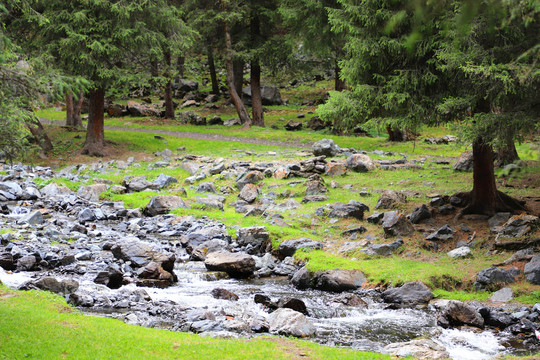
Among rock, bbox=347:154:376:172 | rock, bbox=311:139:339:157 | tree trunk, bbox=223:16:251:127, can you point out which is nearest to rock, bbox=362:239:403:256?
rock, bbox=347:154:376:172

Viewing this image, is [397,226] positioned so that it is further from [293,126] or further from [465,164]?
[293,126]

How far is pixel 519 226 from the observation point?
1412 centimetres

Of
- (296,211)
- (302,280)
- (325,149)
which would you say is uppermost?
(325,149)

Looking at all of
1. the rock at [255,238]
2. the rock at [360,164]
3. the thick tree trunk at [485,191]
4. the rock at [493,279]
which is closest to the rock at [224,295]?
the rock at [255,238]

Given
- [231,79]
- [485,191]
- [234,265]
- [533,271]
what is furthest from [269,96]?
[533,271]

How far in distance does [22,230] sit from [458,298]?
43.3ft

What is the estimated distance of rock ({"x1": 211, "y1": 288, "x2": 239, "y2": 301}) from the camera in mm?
12047

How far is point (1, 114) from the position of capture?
8359mm

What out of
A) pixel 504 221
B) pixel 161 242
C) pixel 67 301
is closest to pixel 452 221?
pixel 504 221

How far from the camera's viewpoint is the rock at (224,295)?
39.5 ft

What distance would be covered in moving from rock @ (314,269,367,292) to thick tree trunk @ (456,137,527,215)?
523 cm

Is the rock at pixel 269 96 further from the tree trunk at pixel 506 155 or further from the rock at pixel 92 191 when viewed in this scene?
the tree trunk at pixel 506 155

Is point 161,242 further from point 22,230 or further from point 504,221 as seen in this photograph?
point 504,221

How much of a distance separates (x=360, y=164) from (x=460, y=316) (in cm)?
1398
